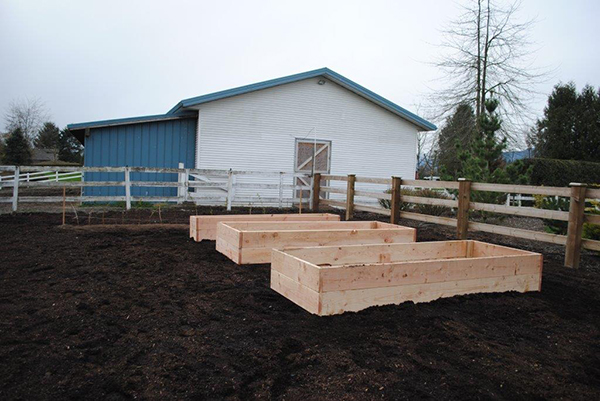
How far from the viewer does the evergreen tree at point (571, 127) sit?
31594 millimetres

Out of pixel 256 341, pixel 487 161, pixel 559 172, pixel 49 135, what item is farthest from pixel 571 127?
pixel 49 135

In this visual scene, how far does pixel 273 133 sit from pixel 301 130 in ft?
3.60

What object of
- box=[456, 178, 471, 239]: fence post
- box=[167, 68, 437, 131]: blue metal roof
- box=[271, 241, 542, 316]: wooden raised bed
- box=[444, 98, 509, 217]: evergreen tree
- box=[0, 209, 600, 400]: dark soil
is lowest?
box=[0, 209, 600, 400]: dark soil

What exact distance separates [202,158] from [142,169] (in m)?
3.56

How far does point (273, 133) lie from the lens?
16.3 m

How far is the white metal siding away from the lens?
15.5 metres

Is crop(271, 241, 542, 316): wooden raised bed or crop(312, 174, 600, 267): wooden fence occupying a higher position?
crop(312, 174, 600, 267): wooden fence

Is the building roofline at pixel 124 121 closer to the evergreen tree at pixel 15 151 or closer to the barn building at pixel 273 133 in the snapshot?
the barn building at pixel 273 133

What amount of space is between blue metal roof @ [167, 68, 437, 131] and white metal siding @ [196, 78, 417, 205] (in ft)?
0.96

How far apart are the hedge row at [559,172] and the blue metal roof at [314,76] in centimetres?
819

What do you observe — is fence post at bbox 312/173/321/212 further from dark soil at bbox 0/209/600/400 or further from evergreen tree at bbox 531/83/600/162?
evergreen tree at bbox 531/83/600/162

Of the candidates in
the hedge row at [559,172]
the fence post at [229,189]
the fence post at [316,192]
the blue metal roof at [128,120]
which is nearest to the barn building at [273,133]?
the blue metal roof at [128,120]

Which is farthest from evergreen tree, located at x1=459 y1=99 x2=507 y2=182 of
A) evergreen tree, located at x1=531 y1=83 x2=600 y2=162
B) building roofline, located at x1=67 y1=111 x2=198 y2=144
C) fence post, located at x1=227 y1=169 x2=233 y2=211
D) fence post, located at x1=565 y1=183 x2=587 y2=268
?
evergreen tree, located at x1=531 y1=83 x2=600 y2=162

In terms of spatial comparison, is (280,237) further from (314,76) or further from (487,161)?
(314,76)
